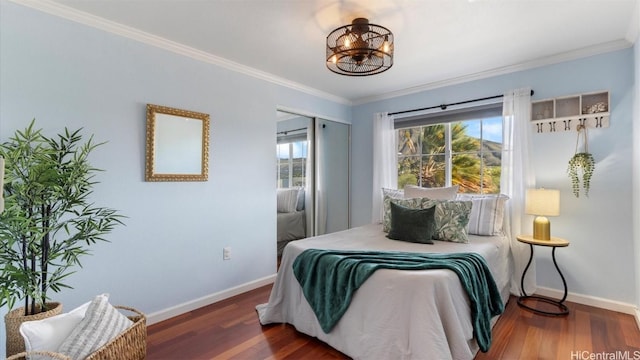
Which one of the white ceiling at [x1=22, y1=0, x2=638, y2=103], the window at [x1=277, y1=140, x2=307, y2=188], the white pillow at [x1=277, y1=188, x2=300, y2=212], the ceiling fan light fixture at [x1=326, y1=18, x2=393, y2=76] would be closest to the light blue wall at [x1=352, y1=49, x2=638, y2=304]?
the white ceiling at [x1=22, y1=0, x2=638, y2=103]

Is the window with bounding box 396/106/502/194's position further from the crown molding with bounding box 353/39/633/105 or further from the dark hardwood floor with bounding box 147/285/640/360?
the dark hardwood floor with bounding box 147/285/640/360

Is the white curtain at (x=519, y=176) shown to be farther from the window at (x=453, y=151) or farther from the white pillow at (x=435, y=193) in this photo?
the white pillow at (x=435, y=193)

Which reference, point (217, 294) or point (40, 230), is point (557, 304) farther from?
point (40, 230)

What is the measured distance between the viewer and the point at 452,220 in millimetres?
2789

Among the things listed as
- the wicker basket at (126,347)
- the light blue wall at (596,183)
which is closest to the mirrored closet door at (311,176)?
the wicker basket at (126,347)

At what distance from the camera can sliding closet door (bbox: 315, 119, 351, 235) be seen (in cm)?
421

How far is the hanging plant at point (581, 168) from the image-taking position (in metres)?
2.77

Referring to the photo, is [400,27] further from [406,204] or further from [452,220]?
[452,220]

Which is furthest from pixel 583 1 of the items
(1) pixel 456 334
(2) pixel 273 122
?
(2) pixel 273 122

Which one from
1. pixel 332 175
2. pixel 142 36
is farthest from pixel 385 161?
pixel 142 36

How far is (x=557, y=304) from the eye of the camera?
2.81m

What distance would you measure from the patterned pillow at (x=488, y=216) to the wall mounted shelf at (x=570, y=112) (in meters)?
0.83

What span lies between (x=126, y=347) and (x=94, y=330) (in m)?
0.18

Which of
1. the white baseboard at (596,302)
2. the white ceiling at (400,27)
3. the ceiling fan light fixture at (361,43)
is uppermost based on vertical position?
the white ceiling at (400,27)
